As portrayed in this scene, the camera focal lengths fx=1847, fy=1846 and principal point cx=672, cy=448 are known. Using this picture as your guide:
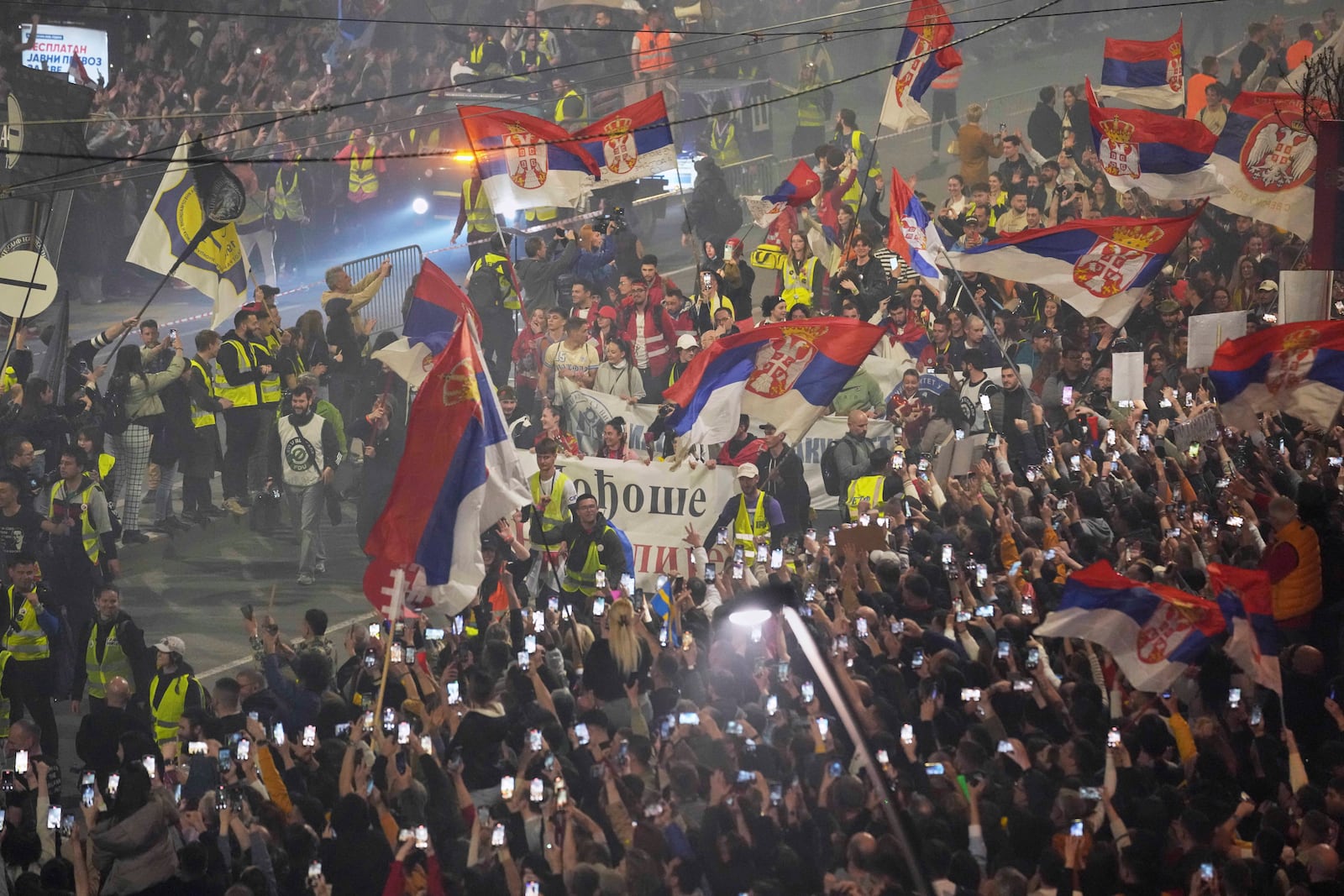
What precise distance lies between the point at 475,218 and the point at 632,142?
173 inches

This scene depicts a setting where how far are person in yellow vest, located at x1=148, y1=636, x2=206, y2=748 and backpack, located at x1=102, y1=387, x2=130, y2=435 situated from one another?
4602 mm

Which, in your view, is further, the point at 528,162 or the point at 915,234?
the point at 528,162

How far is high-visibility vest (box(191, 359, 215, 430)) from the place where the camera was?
16234 millimetres

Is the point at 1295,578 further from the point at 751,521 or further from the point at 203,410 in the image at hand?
the point at 203,410

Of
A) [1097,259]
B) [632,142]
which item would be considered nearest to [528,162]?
[632,142]

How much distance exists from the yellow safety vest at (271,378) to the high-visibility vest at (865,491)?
17.7 feet

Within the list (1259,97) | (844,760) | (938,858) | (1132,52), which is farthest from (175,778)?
(1132,52)

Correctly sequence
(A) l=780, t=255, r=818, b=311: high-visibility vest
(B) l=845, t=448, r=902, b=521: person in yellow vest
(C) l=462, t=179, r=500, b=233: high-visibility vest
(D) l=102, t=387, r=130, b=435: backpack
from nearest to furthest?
(B) l=845, t=448, r=902, b=521: person in yellow vest < (D) l=102, t=387, r=130, b=435: backpack < (A) l=780, t=255, r=818, b=311: high-visibility vest < (C) l=462, t=179, r=500, b=233: high-visibility vest

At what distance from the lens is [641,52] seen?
26172mm

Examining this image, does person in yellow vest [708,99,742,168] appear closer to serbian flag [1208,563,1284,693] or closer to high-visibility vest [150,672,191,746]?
high-visibility vest [150,672,191,746]

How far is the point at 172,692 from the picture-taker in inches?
476

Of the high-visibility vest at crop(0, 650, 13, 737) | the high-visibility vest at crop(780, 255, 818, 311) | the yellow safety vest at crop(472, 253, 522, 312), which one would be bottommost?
the high-visibility vest at crop(0, 650, 13, 737)

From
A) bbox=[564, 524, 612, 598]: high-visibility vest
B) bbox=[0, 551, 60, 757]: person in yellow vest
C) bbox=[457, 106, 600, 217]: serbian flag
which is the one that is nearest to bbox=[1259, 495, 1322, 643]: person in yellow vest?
bbox=[564, 524, 612, 598]: high-visibility vest

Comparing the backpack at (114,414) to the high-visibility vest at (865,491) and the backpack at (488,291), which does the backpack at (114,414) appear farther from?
Answer: the high-visibility vest at (865,491)
